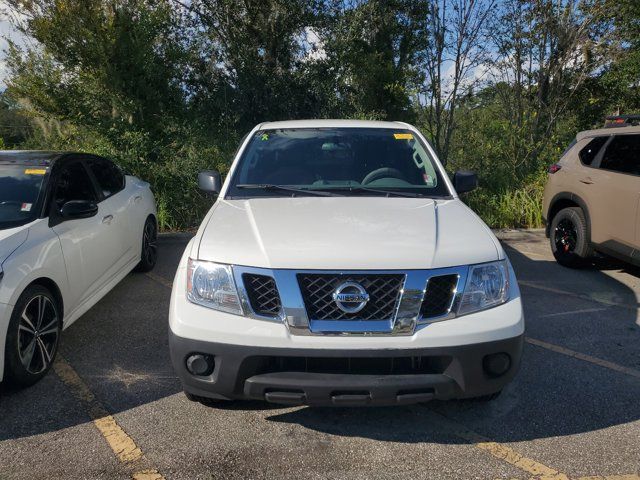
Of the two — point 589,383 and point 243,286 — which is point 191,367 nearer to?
point 243,286

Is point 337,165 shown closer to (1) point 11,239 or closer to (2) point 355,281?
A: (2) point 355,281

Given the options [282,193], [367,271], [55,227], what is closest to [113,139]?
[55,227]

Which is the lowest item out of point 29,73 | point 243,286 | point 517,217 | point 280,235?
point 517,217

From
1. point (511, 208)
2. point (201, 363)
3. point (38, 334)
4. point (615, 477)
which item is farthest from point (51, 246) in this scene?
point (511, 208)

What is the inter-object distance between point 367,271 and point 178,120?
8.66 m

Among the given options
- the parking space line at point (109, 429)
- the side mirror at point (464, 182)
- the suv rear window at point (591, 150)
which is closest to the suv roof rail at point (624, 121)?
the suv rear window at point (591, 150)

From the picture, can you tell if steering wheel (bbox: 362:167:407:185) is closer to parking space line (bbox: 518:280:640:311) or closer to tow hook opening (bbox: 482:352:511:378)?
tow hook opening (bbox: 482:352:511:378)

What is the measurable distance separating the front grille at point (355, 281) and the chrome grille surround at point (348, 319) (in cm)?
2

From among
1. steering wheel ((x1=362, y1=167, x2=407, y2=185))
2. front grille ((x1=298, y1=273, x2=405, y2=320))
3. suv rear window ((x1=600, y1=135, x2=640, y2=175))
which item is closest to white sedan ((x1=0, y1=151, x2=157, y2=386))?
front grille ((x1=298, y1=273, x2=405, y2=320))

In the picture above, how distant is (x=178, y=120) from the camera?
1030 centimetres

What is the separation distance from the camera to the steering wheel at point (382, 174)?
13.2 ft

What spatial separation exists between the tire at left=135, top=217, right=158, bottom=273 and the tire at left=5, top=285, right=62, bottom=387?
2.18 meters

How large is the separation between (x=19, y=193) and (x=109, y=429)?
83.3 inches

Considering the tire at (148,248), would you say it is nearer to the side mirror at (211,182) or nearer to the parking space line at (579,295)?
the side mirror at (211,182)
